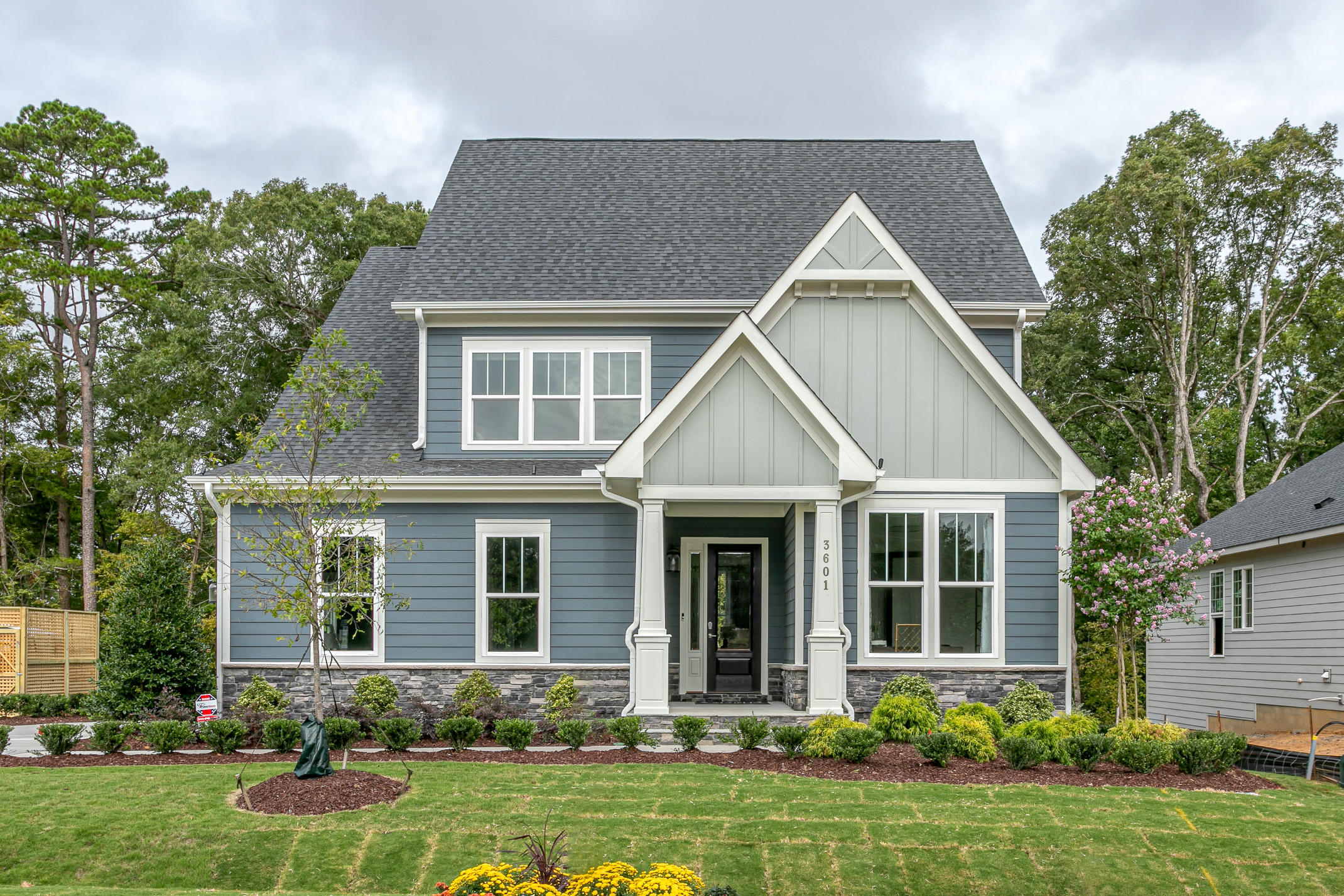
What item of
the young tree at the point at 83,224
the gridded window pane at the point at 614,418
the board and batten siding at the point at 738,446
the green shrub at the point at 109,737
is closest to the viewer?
the green shrub at the point at 109,737

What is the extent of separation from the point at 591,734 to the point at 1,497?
85.4 ft

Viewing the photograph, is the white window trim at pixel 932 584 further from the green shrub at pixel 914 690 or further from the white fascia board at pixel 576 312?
the white fascia board at pixel 576 312

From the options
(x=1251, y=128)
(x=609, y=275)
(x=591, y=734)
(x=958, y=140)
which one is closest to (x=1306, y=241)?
(x=1251, y=128)

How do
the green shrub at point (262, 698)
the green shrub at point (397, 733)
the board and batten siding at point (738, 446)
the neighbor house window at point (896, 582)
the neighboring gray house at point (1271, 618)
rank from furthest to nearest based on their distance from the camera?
the neighboring gray house at point (1271, 618) → the neighbor house window at point (896, 582) → the green shrub at point (262, 698) → the board and batten siding at point (738, 446) → the green shrub at point (397, 733)

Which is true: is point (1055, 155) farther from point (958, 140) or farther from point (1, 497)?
point (1, 497)

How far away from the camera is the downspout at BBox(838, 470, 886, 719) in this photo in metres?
13.2

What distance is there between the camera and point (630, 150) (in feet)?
62.8

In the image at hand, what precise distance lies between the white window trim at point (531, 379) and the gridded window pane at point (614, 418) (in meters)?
0.06

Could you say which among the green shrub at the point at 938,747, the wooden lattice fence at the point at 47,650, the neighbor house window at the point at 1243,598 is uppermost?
the neighbor house window at the point at 1243,598

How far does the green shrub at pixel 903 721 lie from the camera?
12016mm

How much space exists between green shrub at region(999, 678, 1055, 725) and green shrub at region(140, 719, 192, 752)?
31.8 ft

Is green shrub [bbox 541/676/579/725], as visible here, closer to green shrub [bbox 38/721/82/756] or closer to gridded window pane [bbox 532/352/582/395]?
gridded window pane [bbox 532/352/582/395]

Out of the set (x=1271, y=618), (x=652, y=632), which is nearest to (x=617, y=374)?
(x=652, y=632)

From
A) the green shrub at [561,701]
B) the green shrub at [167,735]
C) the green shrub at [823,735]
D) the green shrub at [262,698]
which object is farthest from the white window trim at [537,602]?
the green shrub at [823,735]
